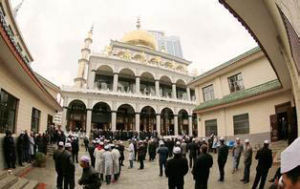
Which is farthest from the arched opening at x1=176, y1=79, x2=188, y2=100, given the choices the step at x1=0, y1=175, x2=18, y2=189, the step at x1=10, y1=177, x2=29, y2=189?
the step at x1=0, y1=175, x2=18, y2=189

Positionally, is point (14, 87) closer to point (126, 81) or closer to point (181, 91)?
point (126, 81)

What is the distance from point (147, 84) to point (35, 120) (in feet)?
82.4

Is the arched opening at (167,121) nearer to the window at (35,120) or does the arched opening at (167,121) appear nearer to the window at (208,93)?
the window at (208,93)

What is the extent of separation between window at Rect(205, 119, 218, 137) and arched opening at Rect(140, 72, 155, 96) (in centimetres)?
1724

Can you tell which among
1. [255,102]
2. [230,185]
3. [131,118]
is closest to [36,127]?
[230,185]

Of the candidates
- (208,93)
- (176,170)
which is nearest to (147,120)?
(208,93)

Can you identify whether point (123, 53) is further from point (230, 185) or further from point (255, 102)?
point (230, 185)

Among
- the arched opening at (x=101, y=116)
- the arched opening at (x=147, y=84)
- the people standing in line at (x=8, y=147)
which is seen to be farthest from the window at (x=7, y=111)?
the arched opening at (x=147, y=84)

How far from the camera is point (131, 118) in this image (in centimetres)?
3700

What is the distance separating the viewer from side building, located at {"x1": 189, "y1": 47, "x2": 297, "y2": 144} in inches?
601

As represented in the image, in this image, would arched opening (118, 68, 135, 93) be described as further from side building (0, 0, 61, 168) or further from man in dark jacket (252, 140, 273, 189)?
man in dark jacket (252, 140, 273, 189)

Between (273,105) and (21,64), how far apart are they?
1552cm

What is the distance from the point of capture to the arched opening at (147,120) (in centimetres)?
3678

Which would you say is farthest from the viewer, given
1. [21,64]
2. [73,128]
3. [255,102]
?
[73,128]
